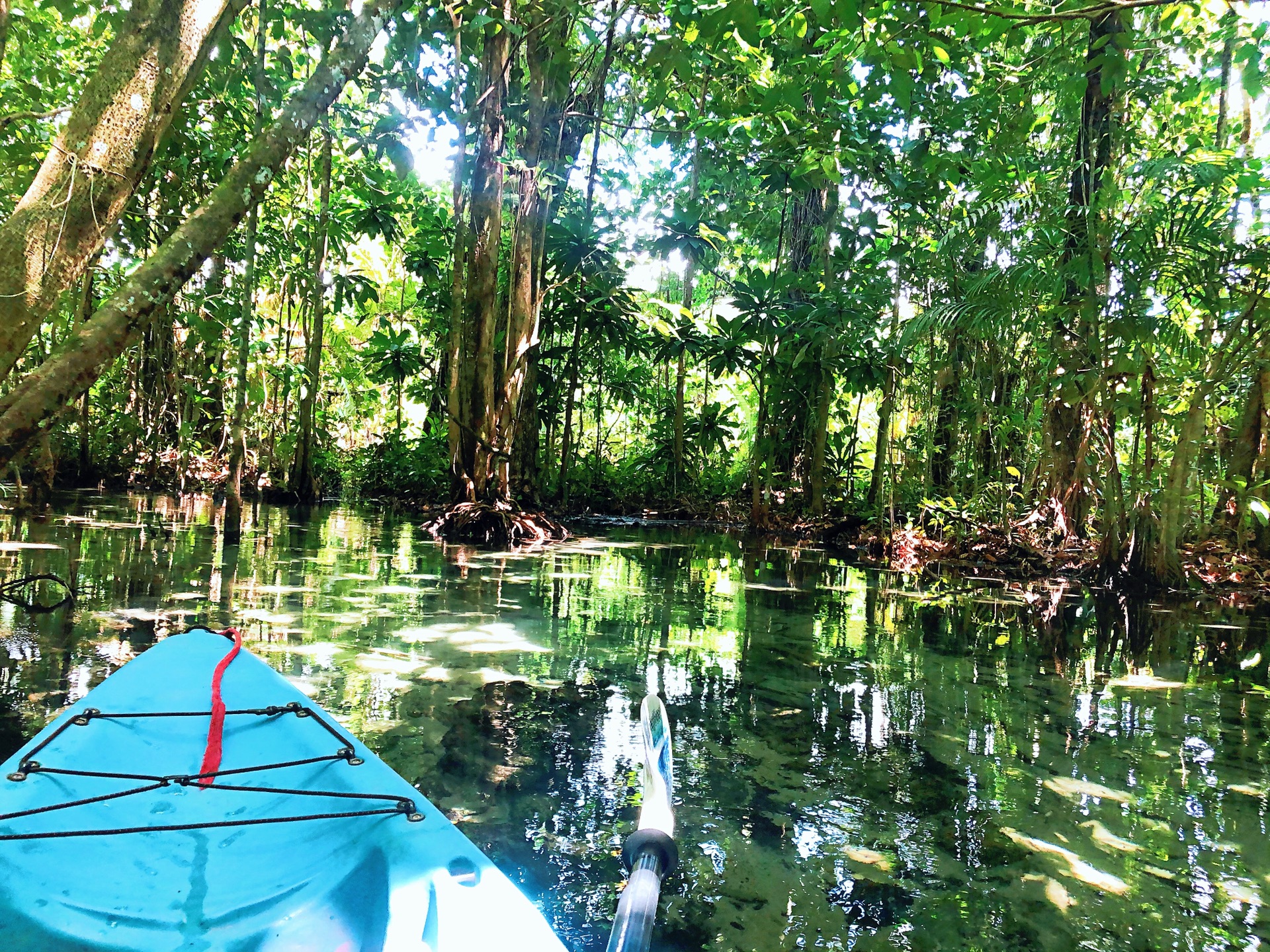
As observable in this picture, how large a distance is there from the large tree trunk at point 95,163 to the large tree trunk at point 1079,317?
589cm

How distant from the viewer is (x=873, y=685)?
367 cm

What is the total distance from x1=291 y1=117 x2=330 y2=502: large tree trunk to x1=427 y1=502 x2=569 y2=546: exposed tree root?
297 centimetres

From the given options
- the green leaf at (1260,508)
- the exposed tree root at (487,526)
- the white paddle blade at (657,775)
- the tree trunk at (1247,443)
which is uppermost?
the tree trunk at (1247,443)

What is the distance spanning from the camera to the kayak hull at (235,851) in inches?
55.1

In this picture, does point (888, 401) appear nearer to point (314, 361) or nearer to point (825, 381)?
point (825, 381)

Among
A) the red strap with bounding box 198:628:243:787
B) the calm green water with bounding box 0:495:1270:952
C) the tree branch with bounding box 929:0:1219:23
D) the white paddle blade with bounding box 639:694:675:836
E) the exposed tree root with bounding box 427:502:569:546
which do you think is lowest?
the calm green water with bounding box 0:495:1270:952

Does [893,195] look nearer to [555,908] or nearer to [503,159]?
[503,159]

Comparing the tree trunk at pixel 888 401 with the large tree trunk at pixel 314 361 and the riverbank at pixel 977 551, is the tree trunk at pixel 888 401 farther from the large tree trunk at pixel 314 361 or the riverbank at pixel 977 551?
the large tree trunk at pixel 314 361

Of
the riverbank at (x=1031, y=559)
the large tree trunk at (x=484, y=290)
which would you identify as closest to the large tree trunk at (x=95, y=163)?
the large tree trunk at (x=484, y=290)

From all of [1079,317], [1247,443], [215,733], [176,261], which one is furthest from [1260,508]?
[176,261]

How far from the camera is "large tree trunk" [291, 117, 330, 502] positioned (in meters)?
9.50

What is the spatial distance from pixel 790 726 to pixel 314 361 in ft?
29.4

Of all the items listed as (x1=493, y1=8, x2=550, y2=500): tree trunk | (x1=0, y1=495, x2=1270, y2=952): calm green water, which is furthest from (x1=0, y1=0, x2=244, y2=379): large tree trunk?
(x1=493, y1=8, x2=550, y2=500): tree trunk

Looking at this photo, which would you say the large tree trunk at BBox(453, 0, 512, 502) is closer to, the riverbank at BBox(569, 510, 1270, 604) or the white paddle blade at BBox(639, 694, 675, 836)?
the riverbank at BBox(569, 510, 1270, 604)
